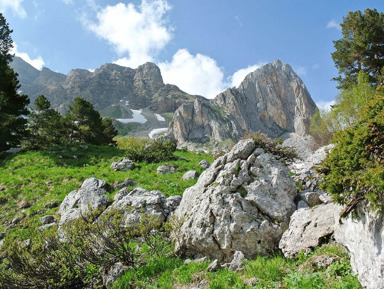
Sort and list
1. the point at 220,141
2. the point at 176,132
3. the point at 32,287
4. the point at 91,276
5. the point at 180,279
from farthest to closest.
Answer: the point at 176,132 < the point at 220,141 < the point at 91,276 < the point at 32,287 < the point at 180,279

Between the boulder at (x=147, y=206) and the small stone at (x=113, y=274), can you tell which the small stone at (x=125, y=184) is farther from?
the small stone at (x=113, y=274)

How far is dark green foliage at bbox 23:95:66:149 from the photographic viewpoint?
27734 mm

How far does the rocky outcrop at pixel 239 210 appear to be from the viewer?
7195 millimetres

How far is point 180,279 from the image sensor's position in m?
6.04

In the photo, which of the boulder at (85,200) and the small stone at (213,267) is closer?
the small stone at (213,267)

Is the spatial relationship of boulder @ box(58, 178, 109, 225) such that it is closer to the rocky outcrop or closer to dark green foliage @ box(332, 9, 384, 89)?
the rocky outcrop

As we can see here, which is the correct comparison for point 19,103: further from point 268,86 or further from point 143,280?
point 268,86

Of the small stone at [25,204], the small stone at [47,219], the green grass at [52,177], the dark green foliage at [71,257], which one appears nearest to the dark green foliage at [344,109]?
the green grass at [52,177]

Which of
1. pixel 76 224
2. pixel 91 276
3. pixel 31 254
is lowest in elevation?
pixel 91 276

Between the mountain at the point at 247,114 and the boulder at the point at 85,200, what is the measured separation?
146350 mm

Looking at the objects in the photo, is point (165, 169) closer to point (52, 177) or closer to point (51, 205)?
point (51, 205)

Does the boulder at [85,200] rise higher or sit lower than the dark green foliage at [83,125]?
lower

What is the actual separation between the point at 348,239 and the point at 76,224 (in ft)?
24.6

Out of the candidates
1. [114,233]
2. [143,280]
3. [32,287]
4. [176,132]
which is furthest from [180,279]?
[176,132]
